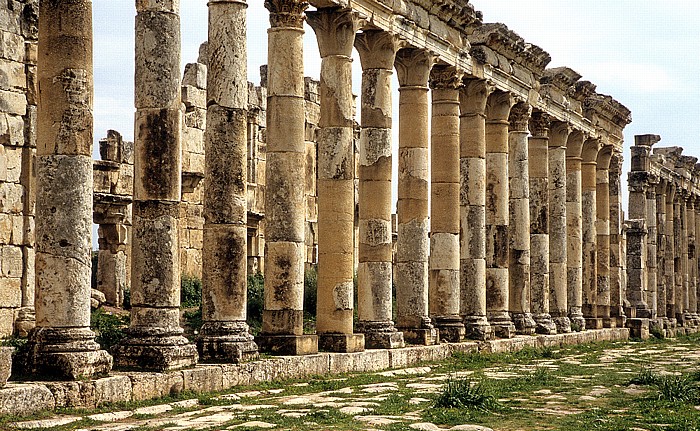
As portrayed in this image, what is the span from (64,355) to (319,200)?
8575 millimetres

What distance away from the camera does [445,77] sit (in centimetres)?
2942

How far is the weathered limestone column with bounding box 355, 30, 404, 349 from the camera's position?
2497cm

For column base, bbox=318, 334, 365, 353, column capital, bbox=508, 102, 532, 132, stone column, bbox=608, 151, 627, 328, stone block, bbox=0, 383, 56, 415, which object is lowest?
stone block, bbox=0, 383, 56, 415

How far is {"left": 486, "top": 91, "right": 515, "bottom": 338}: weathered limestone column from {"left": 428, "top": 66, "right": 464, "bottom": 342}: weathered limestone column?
327cm

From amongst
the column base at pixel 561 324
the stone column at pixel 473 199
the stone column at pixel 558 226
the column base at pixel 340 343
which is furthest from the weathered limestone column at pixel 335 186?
the stone column at pixel 558 226

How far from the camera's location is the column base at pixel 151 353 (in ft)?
56.7

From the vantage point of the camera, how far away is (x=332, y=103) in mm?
23578

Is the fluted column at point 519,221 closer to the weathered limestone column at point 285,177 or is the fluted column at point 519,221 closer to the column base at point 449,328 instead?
the column base at point 449,328

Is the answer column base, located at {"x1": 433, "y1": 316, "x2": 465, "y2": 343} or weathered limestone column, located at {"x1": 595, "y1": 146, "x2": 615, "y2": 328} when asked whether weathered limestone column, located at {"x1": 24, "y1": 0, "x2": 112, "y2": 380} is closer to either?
column base, located at {"x1": 433, "y1": 316, "x2": 465, "y2": 343}

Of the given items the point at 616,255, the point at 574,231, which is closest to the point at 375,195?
the point at 574,231

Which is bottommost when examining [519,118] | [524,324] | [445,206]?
[524,324]

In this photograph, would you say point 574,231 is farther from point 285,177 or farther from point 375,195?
point 285,177

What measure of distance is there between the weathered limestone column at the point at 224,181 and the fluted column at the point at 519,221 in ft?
52.4

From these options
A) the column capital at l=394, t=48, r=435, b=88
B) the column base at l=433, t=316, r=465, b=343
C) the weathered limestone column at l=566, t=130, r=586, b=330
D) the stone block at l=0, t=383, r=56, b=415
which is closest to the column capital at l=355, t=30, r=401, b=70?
the column capital at l=394, t=48, r=435, b=88
